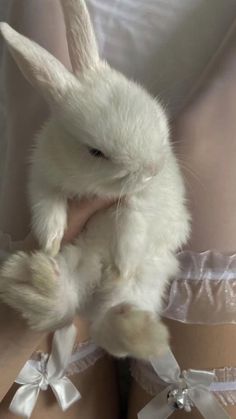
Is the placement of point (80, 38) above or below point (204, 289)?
above

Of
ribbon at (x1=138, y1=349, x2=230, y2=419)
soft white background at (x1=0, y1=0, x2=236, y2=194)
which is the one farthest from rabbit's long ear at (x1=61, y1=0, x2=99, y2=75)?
ribbon at (x1=138, y1=349, x2=230, y2=419)

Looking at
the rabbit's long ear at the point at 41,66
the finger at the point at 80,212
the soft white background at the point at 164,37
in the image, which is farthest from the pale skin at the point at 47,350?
the soft white background at the point at 164,37

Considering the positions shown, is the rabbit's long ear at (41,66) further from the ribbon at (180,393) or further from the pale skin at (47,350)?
the ribbon at (180,393)

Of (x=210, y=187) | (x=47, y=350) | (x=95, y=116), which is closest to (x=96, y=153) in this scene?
(x=95, y=116)

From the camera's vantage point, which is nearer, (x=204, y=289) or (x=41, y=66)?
(x=41, y=66)

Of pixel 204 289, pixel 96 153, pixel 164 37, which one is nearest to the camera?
pixel 96 153

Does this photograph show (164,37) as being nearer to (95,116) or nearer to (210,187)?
(210,187)

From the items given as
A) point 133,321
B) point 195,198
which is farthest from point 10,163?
point 133,321
